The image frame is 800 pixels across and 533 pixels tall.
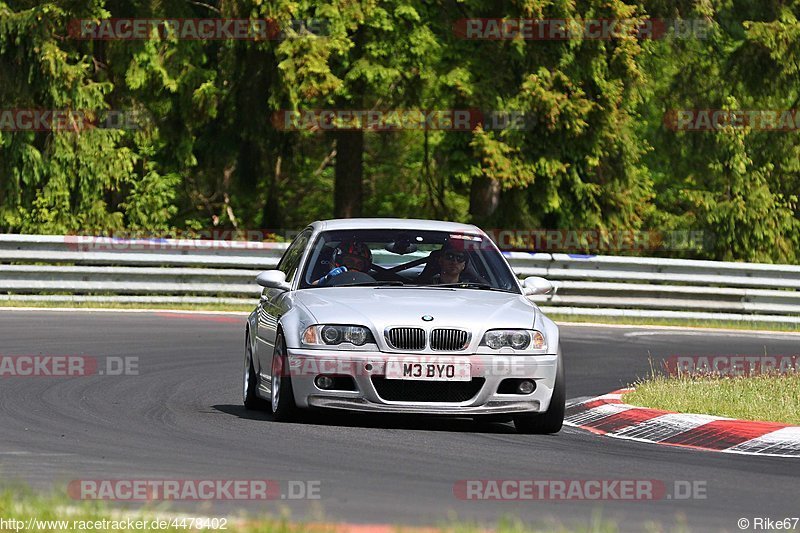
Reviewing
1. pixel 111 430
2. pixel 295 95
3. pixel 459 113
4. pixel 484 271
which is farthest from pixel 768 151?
pixel 111 430

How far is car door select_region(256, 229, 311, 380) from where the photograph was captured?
36.3ft

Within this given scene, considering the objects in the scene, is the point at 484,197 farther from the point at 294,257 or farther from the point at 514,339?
the point at 514,339

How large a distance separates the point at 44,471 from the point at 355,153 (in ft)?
78.8

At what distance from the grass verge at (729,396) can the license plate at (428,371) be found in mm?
2227

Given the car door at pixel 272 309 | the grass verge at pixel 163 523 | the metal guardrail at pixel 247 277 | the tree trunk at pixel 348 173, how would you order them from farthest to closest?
the tree trunk at pixel 348 173 → the metal guardrail at pixel 247 277 → the car door at pixel 272 309 → the grass verge at pixel 163 523

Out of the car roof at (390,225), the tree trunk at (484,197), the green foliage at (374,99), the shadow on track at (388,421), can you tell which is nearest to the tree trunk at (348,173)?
the green foliage at (374,99)

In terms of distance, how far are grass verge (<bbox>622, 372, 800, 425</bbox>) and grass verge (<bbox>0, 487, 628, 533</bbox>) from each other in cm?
486

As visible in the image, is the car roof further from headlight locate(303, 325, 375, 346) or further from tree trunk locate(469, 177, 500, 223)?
tree trunk locate(469, 177, 500, 223)

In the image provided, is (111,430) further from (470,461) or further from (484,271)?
(484,271)

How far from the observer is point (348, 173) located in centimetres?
3181

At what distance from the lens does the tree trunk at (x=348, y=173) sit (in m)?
31.6

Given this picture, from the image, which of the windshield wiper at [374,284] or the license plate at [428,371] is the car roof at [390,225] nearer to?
the windshield wiper at [374,284]

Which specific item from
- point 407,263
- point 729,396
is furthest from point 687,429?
point 407,263

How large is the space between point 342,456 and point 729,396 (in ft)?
14.5
